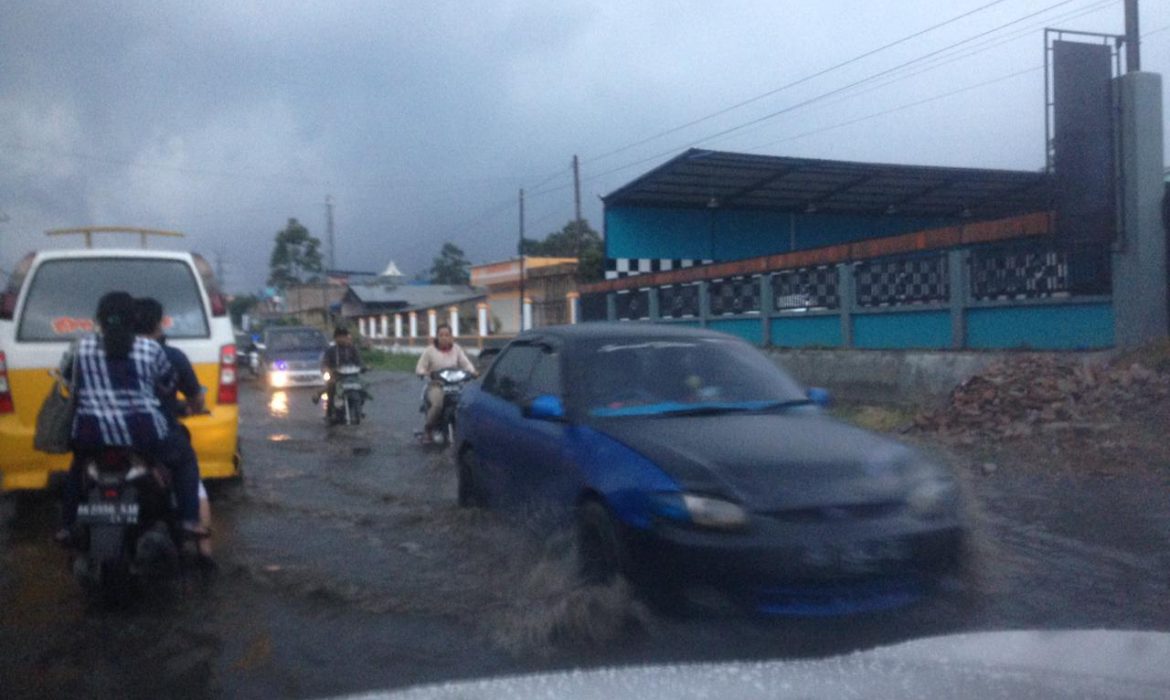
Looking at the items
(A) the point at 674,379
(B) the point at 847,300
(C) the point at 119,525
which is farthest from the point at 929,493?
(B) the point at 847,300

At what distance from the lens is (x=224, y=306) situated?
7.73 meters

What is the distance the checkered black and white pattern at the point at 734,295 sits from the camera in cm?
1764

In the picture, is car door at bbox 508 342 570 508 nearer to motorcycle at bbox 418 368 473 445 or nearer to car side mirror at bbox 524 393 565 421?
car side mirror at bbox 524 393 565 421

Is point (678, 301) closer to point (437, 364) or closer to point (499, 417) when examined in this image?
point (437, 364)

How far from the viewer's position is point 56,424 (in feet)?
17.1

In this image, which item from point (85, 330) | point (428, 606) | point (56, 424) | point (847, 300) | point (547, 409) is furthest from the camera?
point (847, 300)

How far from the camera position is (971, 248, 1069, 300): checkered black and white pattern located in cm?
1226

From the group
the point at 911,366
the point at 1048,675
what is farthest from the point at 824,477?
the point at 911,366

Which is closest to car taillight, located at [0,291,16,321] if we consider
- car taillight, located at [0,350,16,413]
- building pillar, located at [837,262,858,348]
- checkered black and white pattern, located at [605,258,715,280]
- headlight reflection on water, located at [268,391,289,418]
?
car taillight, located at [0,350,16,413]

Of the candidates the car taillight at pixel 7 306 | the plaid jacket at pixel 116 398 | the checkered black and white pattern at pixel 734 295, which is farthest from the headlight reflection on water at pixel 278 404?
the plaid jacket at pixel 116 398

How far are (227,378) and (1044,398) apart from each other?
7.65 m

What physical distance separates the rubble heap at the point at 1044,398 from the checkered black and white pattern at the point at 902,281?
90.6 inches

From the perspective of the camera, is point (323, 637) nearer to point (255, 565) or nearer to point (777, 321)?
point (255, 565)

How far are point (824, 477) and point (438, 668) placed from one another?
1869 millimetres
